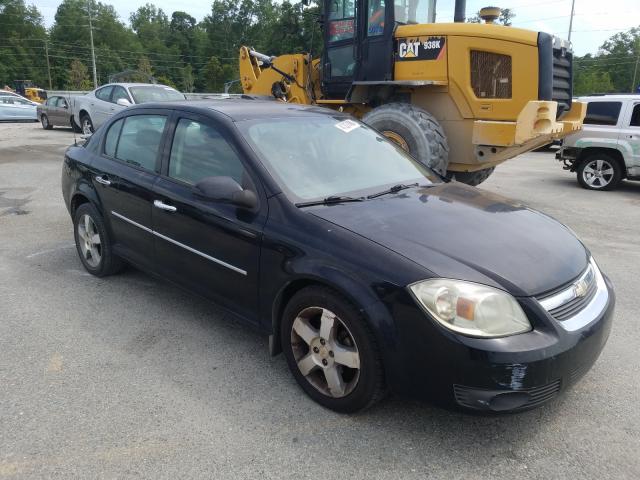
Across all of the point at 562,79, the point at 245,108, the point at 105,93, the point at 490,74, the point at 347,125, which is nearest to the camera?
the point at 245,108

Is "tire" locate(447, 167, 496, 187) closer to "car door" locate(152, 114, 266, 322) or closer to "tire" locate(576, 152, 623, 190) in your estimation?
"tire" locate(576, 152, 623, 190)

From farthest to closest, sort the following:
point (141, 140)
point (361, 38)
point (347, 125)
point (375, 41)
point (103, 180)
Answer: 1. point (361, 38)
2. point (375, 41)
3. point (103, 180)
4. point (141, 140)
5. point (347, 125)

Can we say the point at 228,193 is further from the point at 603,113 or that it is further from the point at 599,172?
the point at 603,113

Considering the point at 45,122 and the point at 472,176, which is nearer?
the point at 472,176

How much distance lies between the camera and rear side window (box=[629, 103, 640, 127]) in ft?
31.7

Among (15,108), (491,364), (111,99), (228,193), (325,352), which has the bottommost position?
(325,352)

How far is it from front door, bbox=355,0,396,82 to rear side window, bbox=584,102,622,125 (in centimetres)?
489

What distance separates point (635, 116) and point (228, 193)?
9.39m

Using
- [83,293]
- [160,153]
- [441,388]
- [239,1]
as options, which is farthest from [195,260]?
[239,1]

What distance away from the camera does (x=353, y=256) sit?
2633 mm

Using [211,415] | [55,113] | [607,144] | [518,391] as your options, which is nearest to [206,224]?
[211,415]

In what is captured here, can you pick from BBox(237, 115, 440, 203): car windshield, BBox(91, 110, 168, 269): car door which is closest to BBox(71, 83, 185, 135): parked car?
BBox(91, 110, 168, 269): car door

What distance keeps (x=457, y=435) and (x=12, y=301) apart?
354 cm

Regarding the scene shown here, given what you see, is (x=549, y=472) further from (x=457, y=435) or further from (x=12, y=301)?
(x=12, y=301)
